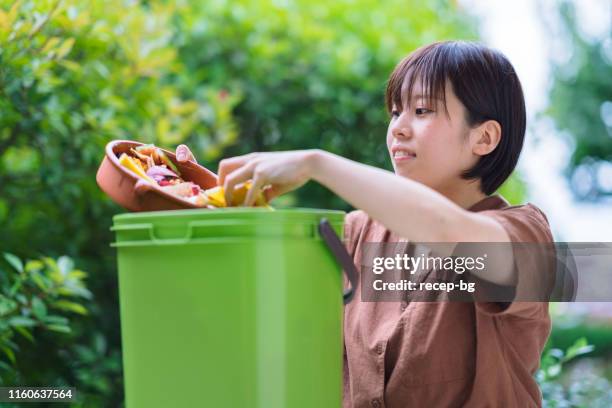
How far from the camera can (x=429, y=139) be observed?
6.24ft

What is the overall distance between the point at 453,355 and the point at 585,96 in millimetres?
12460

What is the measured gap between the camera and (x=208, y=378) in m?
1.52

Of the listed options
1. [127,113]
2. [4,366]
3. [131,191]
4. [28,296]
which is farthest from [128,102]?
[131,191]

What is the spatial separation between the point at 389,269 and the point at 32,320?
1.22m

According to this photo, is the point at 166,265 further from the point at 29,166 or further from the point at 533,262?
the point at 29,166

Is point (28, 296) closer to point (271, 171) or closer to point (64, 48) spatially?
point (64, 48)

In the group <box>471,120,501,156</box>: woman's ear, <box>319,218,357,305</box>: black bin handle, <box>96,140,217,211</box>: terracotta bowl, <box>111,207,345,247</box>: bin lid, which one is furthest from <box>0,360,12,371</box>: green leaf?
<box>471,120,501,156</box>: woman's ear

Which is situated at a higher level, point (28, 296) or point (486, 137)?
point (486, 137)

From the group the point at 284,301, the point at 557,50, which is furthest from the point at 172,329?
the point at 557,50

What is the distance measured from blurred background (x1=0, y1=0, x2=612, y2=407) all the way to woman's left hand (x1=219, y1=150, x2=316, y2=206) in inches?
47.8

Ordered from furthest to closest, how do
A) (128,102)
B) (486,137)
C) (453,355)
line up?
(128,102)
(486,137)
(453,355)

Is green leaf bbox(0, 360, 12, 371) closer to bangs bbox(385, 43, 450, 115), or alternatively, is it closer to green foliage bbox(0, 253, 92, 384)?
green foliage bbox(0, 253, 92, 384)

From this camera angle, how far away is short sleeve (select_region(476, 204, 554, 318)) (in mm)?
1650

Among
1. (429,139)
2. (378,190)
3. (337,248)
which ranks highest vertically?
(429,139)
